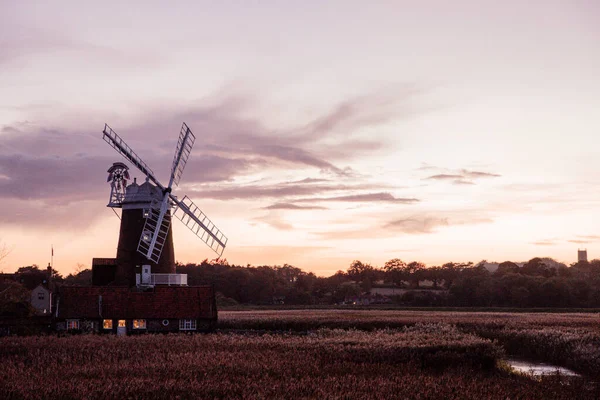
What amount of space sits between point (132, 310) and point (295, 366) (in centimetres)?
2665

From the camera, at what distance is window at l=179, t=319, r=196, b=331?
52.8m

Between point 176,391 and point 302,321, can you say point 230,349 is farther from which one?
point 302,321

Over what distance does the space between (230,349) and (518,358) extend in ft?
61.3

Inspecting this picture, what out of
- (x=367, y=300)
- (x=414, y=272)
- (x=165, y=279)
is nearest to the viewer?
(x=165, y=279)

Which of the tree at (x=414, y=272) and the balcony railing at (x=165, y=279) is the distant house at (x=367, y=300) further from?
the balcony railing at (x=165, y=279)

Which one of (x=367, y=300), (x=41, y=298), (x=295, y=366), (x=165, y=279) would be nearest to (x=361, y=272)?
(x=367, y=300)

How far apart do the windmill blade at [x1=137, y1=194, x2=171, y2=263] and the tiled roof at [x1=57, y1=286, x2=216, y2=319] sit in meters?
2.90

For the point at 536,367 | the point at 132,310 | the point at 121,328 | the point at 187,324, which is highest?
the point at 132,310

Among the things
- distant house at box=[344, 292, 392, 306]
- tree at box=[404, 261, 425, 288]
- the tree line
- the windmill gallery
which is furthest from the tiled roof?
tree at box=[404, 261, 425, 288]

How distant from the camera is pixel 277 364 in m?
29.3

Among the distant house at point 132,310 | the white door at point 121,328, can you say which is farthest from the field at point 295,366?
the white door at point 121,328

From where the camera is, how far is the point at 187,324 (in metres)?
53.0

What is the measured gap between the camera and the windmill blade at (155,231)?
172 ft

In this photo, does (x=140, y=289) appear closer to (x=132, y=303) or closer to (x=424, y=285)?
(x=132, y=303)
